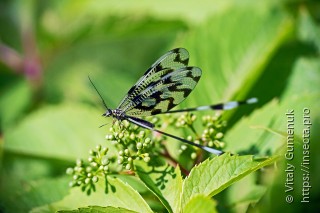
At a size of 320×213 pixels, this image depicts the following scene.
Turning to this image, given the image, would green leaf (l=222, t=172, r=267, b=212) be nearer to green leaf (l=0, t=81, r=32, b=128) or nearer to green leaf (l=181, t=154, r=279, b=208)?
green leaf (l=181, t=154, r=279, b=208)

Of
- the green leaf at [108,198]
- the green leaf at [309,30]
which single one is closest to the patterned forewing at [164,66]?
the green leaf at [108,198]

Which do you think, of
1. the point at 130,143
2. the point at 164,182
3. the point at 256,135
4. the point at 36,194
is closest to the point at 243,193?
the point at 256,135

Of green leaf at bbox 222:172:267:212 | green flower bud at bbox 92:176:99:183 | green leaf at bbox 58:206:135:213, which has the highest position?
green leaf at bbox 222:172:267:212

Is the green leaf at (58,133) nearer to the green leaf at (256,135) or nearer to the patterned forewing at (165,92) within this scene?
the patterned forewing at (165,92)

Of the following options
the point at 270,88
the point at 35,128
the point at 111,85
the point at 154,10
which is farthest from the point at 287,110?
the point at 154,10

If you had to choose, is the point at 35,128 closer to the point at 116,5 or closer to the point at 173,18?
the point at 173,18

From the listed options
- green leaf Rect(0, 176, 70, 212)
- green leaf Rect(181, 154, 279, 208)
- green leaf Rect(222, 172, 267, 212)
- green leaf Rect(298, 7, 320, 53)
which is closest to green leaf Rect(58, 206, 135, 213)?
green leaf Rect(181, 154, 279, 208)
